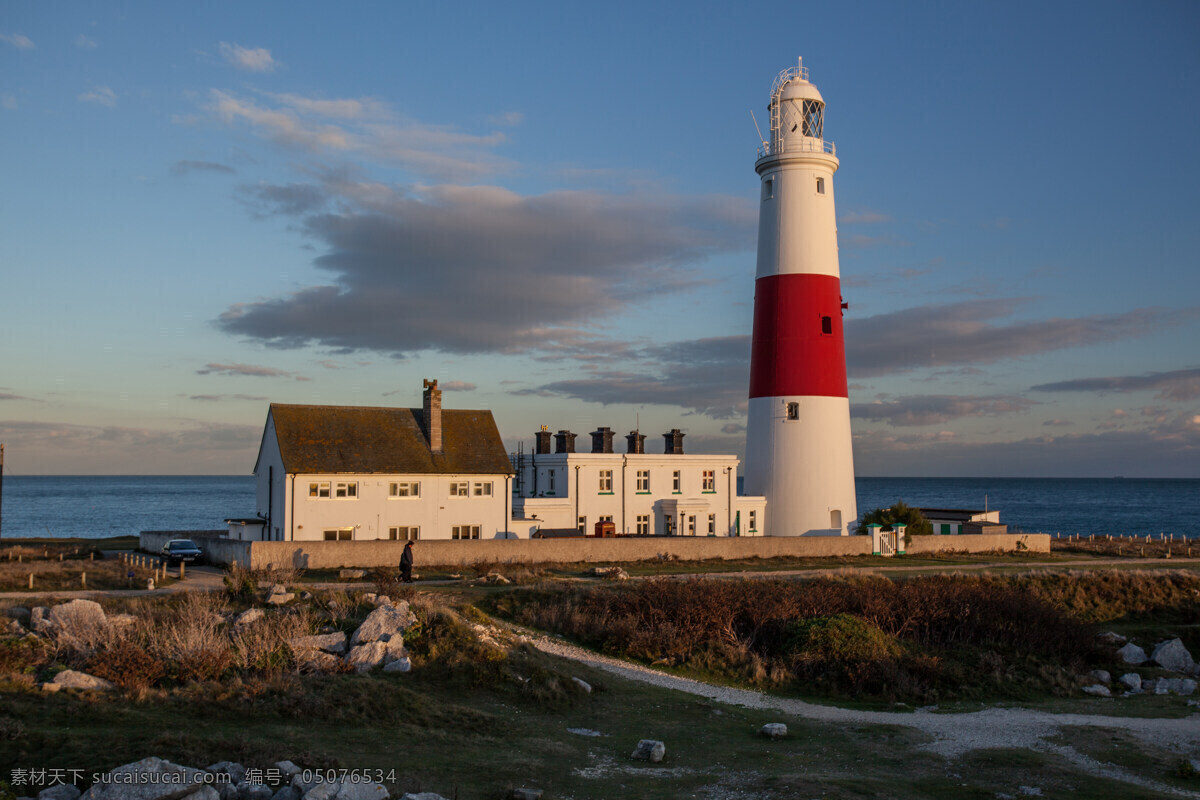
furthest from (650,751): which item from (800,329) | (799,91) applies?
(799,91)

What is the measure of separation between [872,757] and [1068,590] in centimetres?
2077

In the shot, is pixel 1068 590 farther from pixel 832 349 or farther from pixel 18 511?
pixel 18 511

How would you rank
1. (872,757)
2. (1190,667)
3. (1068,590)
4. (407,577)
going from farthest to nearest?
(1068,590)
(407,577)
(1190,667)
(872,757)

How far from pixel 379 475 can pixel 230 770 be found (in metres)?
26.9

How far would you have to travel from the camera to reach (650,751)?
1270 cm

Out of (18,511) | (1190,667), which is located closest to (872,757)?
(1190,667)

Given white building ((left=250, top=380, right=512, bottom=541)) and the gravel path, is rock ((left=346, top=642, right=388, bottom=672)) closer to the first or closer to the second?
the gravel path

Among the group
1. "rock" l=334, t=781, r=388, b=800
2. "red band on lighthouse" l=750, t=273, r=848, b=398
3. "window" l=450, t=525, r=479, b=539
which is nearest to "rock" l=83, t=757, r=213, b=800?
"rock" l=334, t=781, r=388, b=800

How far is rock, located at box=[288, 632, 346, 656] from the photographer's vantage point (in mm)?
15854

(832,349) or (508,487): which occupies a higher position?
(832,349)

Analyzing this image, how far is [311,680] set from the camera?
14.3m

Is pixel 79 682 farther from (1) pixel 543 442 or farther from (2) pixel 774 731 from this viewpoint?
(1) pixel 543 442

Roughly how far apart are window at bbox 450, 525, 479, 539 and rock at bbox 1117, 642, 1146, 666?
77.3 feet

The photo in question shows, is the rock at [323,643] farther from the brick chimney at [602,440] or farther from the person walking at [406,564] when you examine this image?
the brick chimney at [602,440]
